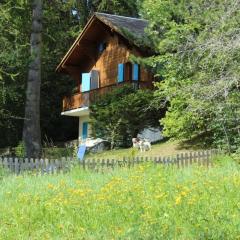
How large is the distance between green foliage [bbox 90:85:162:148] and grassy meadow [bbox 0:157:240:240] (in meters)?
15.7

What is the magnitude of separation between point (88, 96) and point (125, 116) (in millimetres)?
7289

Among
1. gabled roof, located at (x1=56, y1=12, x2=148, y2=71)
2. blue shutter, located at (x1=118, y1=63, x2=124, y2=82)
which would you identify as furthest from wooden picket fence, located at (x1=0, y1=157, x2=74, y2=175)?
blue shutter, located at (x1=118, y1=63, x2=124, y2=82)

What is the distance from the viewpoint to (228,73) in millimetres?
13906

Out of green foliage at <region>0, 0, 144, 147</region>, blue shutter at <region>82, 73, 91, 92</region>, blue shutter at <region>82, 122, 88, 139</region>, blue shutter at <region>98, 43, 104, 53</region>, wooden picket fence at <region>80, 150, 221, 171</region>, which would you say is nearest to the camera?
wooden picket fence at <region>80, 150, 221, 171</region>

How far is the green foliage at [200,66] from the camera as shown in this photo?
1362 centimetres

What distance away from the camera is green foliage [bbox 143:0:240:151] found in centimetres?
1362

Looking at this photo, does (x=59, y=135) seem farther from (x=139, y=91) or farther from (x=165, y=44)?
(x=165, y=44)

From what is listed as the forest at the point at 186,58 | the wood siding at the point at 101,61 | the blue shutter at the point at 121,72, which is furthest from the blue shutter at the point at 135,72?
the forest at the point at 186,58

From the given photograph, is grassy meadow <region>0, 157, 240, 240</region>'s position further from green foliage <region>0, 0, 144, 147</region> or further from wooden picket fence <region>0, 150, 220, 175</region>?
green foliage <region>0, 0, 144, 147</region>

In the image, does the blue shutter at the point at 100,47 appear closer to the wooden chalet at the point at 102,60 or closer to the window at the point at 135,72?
the wooden chalet at the point at 102,60

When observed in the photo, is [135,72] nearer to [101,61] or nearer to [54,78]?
[101,61]

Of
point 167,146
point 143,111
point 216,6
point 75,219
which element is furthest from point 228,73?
point 143,111

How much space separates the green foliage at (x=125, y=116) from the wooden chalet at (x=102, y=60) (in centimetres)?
199

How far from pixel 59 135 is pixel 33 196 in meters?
31.2
